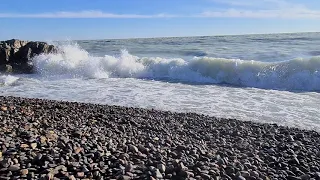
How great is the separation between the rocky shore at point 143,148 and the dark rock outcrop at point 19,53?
13847 millimetres

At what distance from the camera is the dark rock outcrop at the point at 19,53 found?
20.5 m

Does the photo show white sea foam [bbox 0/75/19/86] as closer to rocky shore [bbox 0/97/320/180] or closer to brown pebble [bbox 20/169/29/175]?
rocky shore [bbox 0/97/320/180]

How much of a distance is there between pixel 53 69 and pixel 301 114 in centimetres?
1548

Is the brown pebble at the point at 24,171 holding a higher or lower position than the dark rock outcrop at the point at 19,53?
lower

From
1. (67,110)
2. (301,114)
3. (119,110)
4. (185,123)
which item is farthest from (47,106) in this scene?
(301,114)

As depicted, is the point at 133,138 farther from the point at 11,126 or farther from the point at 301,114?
the point at 301,114

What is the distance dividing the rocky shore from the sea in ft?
7.83

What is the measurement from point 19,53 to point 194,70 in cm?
1051

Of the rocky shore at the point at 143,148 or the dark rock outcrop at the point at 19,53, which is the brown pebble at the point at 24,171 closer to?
the rocky shore at the point at 143,148

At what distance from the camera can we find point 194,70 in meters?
19.3

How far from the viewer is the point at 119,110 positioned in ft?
28.7

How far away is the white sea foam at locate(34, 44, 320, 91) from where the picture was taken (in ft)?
53.5

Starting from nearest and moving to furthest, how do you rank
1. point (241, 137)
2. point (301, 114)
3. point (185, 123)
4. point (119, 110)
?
1. point (241, 137)
2. point (185, 123)
3. point (119, 110)
4. point (301, 114)

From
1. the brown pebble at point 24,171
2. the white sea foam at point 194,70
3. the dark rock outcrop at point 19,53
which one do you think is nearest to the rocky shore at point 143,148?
the brown pebble at point 24,171
